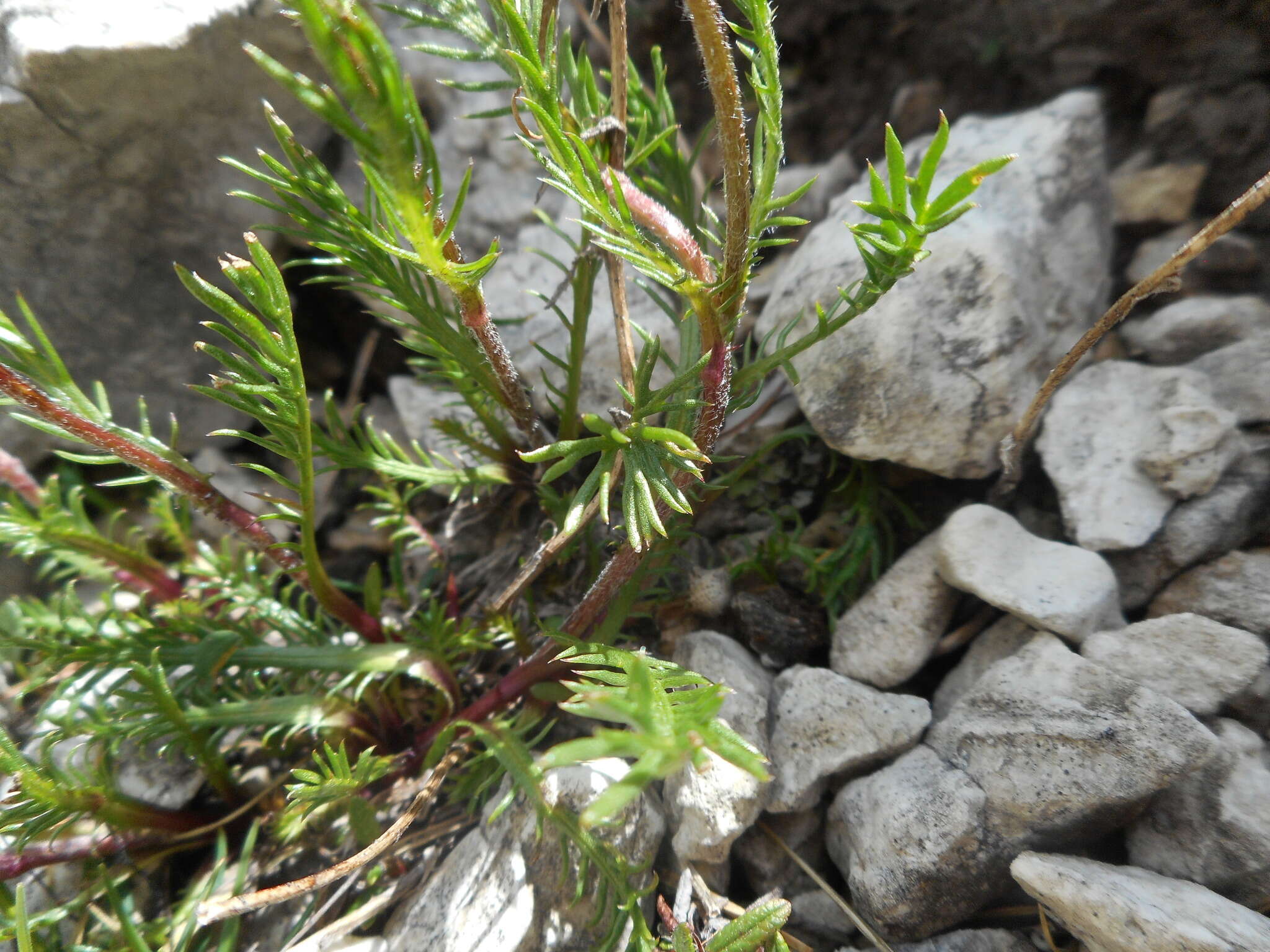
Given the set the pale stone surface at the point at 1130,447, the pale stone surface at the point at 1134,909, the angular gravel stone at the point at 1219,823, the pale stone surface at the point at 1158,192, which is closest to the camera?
the pale stone surface at the point at 1134,909

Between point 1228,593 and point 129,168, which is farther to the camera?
point 129,168

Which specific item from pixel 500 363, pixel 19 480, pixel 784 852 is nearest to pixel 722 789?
pixel 784 852

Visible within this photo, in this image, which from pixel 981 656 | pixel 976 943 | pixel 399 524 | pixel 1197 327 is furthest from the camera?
pixel 399 524

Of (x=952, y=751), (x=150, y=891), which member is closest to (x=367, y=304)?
(x=150, y=891)

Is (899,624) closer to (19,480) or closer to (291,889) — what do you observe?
(291,889)

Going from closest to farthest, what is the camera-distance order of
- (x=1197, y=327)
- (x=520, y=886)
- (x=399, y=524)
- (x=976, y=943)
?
(x=976, y=943) → (x=520, y=886) → (x=1197, y=327) → (x=399, y=524)

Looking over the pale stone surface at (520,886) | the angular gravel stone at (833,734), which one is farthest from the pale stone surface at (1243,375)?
the pale stone surface at (520,886)

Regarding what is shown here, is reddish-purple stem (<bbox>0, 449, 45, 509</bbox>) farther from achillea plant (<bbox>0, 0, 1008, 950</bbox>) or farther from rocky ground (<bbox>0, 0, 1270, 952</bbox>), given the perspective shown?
rocky ground (<bbox>0, 0, 1270, 952</bbox>)

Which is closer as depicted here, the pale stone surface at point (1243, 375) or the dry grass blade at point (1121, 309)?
the dry grass blade at point (1121, 309)

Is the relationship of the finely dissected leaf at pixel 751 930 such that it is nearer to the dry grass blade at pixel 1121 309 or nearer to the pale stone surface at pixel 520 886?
the pale stone surface at pixel 520 886
